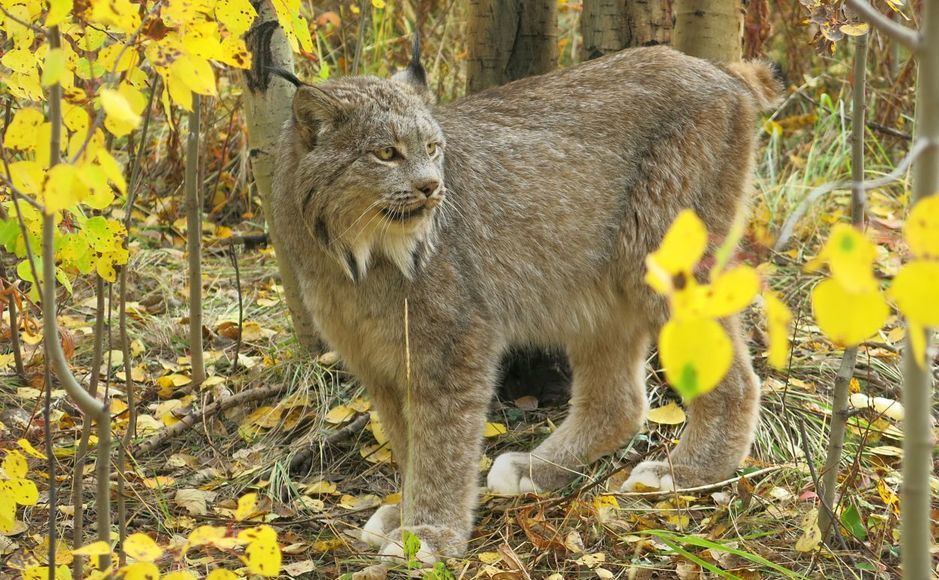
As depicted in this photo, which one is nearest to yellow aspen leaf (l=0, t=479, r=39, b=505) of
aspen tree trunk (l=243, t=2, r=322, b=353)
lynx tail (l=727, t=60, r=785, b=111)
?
aspen tree trunk (l=243, t=2, r=322, b=353)

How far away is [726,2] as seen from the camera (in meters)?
4.22

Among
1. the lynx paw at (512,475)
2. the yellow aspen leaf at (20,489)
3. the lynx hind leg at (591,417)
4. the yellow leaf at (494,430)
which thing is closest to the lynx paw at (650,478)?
the lynx hind leg at (591,417)

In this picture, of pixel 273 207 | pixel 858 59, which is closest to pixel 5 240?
pixel 273 207

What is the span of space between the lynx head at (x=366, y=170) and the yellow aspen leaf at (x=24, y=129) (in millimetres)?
1509

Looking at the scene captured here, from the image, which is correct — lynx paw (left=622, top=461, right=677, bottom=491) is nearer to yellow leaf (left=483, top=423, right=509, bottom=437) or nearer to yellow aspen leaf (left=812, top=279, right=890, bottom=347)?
yellow leaf (left=483, top=423, right=509, bottom=437)

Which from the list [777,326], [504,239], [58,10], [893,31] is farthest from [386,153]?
[777,326]

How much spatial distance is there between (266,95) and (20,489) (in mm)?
2110

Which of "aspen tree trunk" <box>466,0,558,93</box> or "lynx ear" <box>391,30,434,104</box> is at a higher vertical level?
"aspen tree trunk" <box>466,0,558,93</box>

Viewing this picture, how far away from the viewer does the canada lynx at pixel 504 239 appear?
345 centimetres

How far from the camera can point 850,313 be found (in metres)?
1.17

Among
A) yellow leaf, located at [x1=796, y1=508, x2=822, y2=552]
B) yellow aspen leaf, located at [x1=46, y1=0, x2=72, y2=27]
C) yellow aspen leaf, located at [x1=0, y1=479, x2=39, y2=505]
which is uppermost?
yellow aspen leaf, located at [x1=46, y1=0, x2=72, y2=27]

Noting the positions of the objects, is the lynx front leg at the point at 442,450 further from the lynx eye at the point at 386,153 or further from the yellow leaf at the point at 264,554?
the yellow leaf at the point at 264,554

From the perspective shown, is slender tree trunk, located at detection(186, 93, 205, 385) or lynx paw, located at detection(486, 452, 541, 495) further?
slender tree trunk, located at detection(186, 93, 205, 385)

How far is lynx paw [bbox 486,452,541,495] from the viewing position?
395cm
